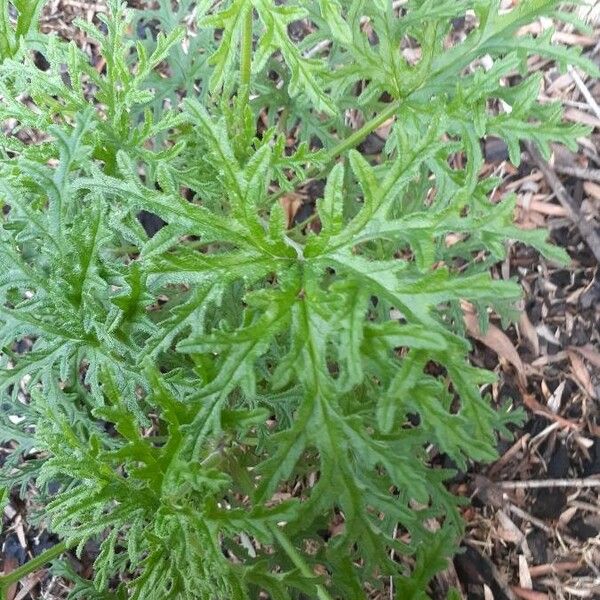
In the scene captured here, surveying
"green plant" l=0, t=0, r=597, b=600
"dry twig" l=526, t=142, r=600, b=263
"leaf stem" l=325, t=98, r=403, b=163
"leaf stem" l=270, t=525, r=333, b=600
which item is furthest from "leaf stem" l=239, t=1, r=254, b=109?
"dry twig" l=526, t=142, r=600, b=263

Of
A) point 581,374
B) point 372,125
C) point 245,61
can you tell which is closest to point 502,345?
point 581,374

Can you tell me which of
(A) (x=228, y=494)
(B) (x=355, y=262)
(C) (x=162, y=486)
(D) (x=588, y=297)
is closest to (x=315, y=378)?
(B) (x=355, y=262)

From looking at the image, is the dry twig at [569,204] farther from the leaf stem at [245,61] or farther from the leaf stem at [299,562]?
the leaf stem at [299,562]

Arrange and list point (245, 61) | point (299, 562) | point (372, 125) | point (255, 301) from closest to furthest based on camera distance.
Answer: point (255, 301) < point (299, 562) < point (245, 61) < point (372, 125)

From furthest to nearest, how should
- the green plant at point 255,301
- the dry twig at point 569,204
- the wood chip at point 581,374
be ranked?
the dry twig at point 569,204, the wood chip at point 581,374, the green plant at point 255,301

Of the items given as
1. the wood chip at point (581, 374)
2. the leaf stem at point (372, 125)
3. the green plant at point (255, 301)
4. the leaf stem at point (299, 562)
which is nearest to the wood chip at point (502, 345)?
the wood chip at point (581, 374)

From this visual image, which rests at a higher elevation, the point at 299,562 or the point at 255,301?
the point at 255,301

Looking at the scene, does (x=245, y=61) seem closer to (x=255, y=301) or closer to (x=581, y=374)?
(x=255, y=301)

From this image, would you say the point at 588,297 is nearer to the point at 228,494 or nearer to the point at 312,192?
the point at 312,192
